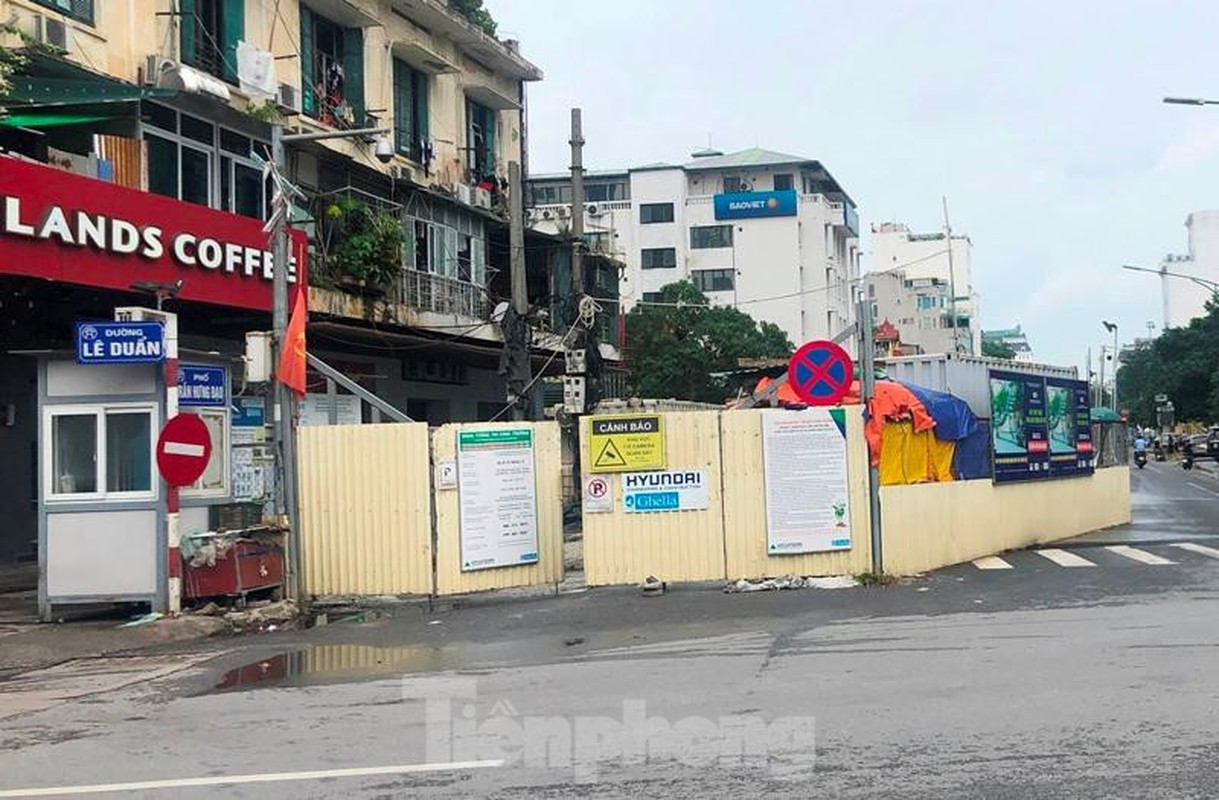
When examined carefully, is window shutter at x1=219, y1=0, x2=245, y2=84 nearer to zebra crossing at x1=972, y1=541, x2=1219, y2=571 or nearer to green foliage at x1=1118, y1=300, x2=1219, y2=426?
zebra crossing at x1=972, y1=541, x2=1219, y2=571

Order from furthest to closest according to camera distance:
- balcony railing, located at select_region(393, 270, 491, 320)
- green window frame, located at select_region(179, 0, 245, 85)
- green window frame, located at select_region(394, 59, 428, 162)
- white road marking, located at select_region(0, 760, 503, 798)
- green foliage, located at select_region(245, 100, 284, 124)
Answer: green window frame, located at select_region(394, 59, 428, 162) < balcony railing, located at select_region(393, 270, 491, 320) < green foliage, located at select_region(245, 100, 284, 124) < green window frame, located at select_region(179, 0, 245, 85) < white road marking, located at select_region(0, 760, 503, 798)

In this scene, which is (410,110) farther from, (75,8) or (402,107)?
(75,8)

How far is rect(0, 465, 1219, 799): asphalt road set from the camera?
604cm

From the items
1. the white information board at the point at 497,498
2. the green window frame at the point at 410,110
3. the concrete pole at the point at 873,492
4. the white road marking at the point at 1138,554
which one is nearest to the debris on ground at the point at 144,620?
the white information board at the point at 497,498

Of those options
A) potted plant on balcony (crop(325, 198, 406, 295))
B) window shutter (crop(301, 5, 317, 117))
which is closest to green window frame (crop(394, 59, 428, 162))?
window shutter (crop(301, 5, 317, 117))

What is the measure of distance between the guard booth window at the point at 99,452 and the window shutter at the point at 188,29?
30.1 feet

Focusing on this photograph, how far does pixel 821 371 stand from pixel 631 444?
A: 2.43m

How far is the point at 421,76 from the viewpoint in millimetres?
28656

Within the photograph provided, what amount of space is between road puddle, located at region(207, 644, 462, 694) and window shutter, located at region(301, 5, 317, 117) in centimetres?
1529

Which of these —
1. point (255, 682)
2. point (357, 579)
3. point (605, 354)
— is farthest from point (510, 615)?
point (605, 354)

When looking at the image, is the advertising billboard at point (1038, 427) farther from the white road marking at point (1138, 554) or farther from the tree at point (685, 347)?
the tree at point (685, 347)

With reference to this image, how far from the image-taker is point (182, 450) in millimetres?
12406

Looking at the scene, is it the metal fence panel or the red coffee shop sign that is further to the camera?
the red coffee shop sign

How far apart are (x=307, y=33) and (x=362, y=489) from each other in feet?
45.3
